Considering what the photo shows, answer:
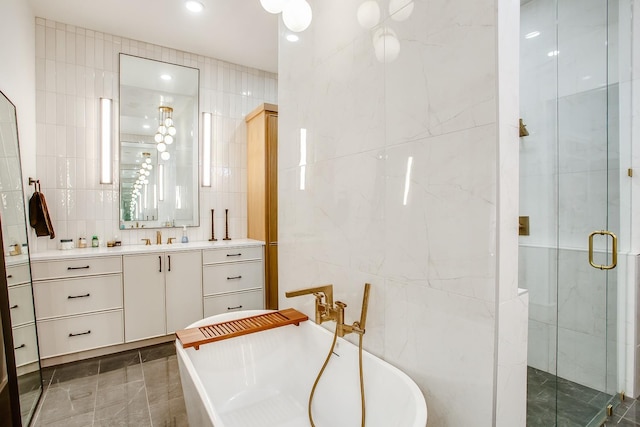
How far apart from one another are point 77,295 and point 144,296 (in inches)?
19.2

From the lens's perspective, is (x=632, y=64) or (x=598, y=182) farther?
(x=632, y=64)

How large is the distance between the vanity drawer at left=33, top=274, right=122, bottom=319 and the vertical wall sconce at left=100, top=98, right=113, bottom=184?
101cm

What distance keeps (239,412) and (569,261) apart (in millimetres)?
1893

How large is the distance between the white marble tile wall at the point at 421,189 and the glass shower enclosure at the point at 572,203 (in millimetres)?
388

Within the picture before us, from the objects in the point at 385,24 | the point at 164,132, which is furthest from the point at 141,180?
the point at 385,24

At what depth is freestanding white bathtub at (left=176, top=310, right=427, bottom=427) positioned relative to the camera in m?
1.23

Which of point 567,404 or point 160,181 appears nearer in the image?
point 567,404

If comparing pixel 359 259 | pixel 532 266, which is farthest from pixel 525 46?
pixel 359 259

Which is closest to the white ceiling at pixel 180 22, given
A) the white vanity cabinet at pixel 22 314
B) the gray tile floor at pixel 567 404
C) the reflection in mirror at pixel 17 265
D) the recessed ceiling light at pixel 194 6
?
the recessed ceiling light at pixel 194 6

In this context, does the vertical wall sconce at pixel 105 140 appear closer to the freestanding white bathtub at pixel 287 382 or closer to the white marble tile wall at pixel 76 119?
the white marble tile wall at pixel 76 119

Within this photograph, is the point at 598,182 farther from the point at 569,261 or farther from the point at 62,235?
the point at 62,235

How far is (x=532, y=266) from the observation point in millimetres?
1495

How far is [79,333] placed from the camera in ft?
8.59

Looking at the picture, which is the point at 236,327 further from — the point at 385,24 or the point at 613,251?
the point at 613,251
